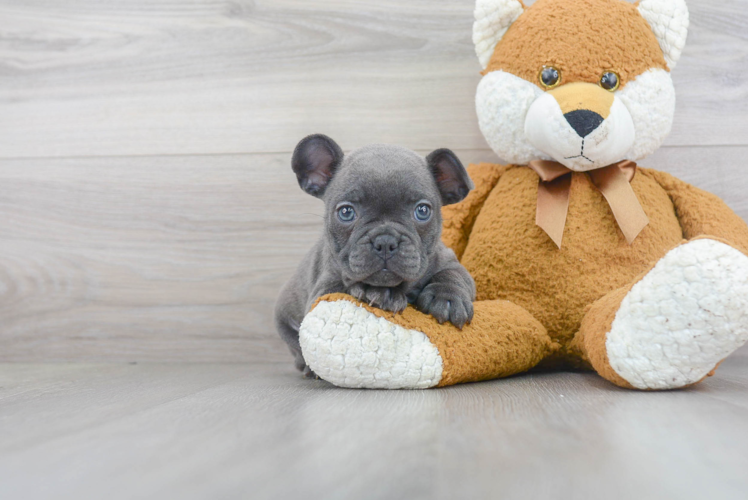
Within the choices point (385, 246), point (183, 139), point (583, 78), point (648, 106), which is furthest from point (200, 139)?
point (648, 106)

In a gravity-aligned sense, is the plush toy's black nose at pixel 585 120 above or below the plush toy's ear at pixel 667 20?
below

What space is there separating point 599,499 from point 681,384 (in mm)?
540

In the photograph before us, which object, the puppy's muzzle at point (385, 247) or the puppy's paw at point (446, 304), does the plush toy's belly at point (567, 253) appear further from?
the puppy's muzzle at point (385, 247)

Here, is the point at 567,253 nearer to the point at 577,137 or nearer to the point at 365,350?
the point at 577,137

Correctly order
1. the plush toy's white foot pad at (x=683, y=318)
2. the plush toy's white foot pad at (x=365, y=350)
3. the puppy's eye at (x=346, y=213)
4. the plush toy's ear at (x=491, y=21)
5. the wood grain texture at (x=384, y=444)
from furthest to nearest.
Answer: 1. the plush toy's ear at (x=491, y=21)
2. the puppy's eye at (x=346, y=213)
3. the plush toy's white foot pad at (x=365, y=350)
4. the plush toy's white foot pad at (x=683, y=318)
5. the wood grain texture at (x=384, y=444)

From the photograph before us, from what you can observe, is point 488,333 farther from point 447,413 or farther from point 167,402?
point 167,402

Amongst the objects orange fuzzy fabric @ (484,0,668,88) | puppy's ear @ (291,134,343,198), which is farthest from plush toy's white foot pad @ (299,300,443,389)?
orange fuzzy fabric @ (484,0,668,88)

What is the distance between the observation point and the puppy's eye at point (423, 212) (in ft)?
3.65

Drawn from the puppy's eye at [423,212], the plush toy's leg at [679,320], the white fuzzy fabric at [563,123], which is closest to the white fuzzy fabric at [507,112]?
the white fuzzy fabric at [563,123]

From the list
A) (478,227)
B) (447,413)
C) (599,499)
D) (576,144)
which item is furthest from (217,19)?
(599,499)

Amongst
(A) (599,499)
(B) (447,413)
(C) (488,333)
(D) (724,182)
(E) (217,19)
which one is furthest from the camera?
(E) (217,19)

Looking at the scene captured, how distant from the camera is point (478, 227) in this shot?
141cm

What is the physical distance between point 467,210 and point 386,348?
555 millimetres

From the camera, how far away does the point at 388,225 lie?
106 centimetres
